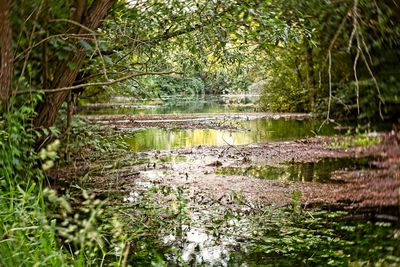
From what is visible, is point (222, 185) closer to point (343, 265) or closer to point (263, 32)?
point (263, 32)

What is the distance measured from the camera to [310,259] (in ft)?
11.2

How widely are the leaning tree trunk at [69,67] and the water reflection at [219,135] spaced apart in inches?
203

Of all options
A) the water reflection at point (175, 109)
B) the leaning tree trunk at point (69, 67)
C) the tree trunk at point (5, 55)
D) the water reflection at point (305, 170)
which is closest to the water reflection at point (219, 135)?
the water reflection at point (305, 170)

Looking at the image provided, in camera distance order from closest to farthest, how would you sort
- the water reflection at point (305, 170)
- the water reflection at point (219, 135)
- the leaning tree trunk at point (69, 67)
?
the leaning tree trunk at point (69, 67) < the water reflection at point (305, 170) < the water reflection at point (219, 135)

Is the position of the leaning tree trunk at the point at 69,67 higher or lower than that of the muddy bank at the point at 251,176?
higher

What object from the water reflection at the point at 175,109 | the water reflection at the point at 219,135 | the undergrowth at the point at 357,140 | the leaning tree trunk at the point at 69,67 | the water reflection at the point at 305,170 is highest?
the leaning tree trunk at the point at 69,67

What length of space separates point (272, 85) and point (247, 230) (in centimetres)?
1468

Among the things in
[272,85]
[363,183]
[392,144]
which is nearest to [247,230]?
[363,183]

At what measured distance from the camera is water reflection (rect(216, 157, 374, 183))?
20.7ft

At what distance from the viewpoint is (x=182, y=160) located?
7.84m

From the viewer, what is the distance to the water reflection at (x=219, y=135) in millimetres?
10086

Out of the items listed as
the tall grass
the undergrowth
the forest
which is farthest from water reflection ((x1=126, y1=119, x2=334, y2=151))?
the tall grass

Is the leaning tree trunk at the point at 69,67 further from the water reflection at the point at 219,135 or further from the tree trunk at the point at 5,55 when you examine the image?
the water reflection at the point at 219,135

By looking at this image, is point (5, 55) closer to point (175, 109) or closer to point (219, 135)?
point (219, 135)
